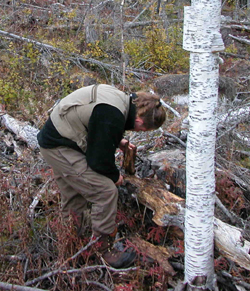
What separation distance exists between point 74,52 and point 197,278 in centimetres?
653

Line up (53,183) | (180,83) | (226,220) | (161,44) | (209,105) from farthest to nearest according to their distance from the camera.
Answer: (161,44) < (180,83) < (53,183) < (226,220) < (209,105)

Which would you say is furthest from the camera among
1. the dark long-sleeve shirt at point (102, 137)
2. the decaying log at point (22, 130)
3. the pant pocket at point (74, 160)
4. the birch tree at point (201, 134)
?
the decaying log at point (22, 130)

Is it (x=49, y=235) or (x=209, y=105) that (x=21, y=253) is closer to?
(x=49, y=235)

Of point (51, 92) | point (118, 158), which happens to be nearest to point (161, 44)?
point (51, 92)

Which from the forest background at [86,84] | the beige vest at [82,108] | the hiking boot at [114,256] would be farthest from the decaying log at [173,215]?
the beige vest at [82,108]

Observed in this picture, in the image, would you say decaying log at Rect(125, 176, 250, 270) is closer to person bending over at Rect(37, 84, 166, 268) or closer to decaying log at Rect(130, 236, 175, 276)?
decaying log at Rect(130, 236, 175, 276)

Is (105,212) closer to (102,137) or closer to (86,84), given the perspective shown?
(102,137)

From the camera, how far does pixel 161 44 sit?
864 cm

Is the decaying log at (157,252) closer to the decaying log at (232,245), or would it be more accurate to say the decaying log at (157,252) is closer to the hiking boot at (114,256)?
the hiking boot at (114,256)

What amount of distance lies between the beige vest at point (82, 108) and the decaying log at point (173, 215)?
90 cm

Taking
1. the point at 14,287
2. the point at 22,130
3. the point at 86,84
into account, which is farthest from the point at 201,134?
the point at 86,84

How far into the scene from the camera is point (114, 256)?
3277 millimetres

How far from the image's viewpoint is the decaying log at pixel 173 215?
2.87 m

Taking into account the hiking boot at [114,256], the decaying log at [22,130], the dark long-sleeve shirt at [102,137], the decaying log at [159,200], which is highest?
the dark long-sleeve shirt at [102,137]
